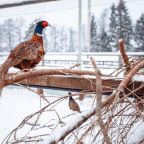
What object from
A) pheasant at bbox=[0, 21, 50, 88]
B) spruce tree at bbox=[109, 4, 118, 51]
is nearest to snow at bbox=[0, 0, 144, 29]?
spruce tree at bbox=[109, 4, 118, 51]

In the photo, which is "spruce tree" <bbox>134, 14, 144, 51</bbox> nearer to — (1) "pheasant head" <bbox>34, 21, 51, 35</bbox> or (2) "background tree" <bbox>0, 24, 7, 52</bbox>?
(2) "background tree" <bbox>0, 24, 7, 52</bbox>

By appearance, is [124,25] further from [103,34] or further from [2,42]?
[2,42]

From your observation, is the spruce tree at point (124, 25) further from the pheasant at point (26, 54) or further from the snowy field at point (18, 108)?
the pheasant at point (26, 54)

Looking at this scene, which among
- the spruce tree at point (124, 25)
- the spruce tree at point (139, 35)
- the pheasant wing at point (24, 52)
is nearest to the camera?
the pheasant wing at point (24, 52)

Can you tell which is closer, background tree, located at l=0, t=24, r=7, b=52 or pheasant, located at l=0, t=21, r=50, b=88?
pheasant, located at l=0, t=21, r=50, b=88

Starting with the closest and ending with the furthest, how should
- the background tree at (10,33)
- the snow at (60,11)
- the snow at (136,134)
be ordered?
the snow at (136,134) → the snow at (60,11) → the background tree at (10,33)

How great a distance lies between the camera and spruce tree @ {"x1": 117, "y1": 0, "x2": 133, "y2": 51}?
1228 centimetres

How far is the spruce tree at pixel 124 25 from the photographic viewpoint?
12.3 metres

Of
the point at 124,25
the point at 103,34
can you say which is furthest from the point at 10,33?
the point at 124,25

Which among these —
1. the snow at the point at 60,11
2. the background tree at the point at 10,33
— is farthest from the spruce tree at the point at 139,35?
the background tree at the point at 10,33

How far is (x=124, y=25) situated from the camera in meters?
12.8

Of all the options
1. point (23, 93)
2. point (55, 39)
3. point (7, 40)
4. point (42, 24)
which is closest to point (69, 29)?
point (55, 39)

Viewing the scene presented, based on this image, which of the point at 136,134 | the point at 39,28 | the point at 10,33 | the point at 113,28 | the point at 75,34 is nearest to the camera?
the point at 136,134

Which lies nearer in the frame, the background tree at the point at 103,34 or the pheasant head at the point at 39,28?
the pheasant head at the point at 39,28
